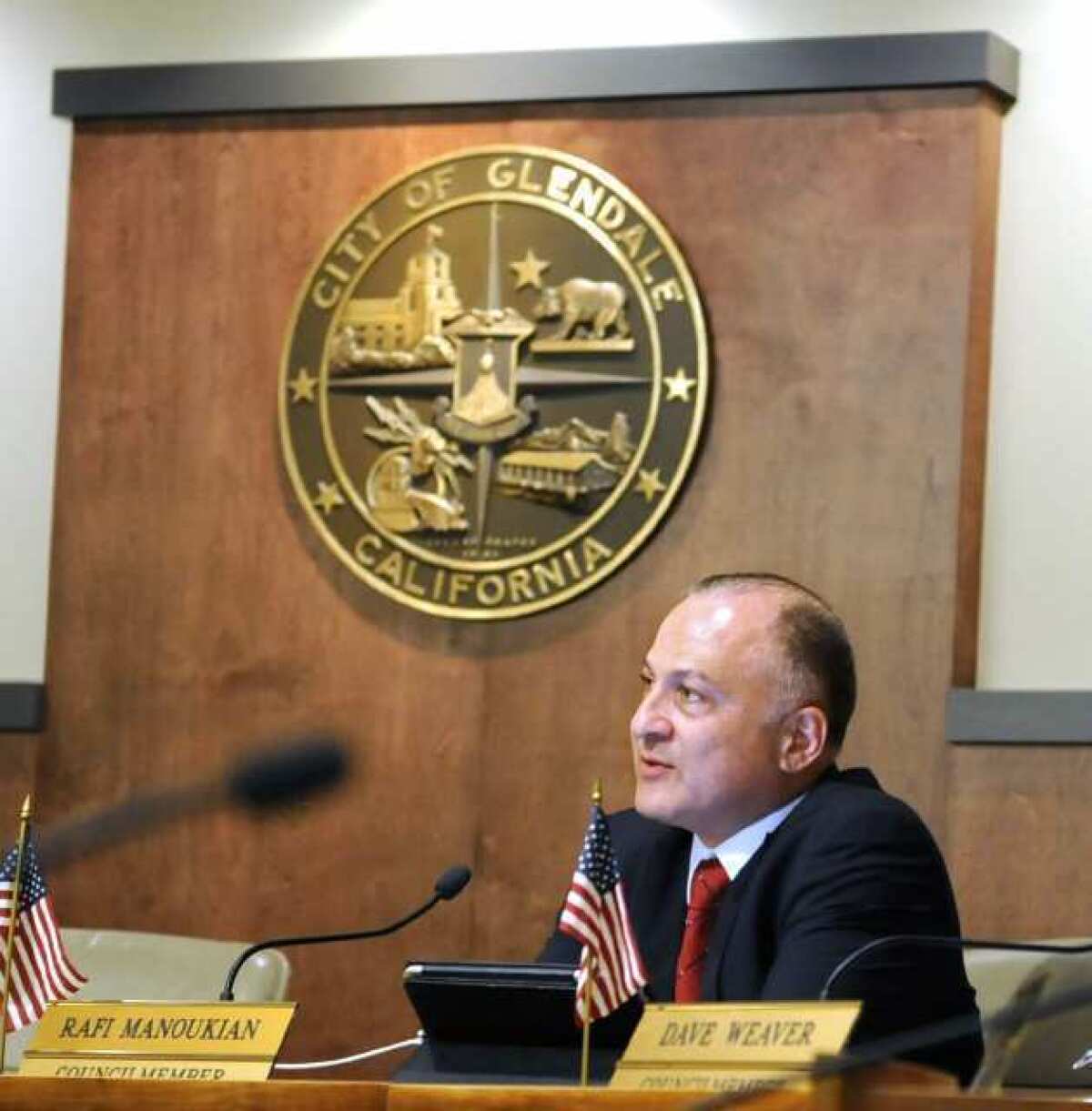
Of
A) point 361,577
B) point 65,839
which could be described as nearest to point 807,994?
point 65,839

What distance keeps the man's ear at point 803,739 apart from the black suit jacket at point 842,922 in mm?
56

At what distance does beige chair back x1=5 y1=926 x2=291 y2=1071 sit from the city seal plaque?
1324 millimetres

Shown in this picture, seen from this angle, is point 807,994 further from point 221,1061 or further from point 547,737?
point 547,737

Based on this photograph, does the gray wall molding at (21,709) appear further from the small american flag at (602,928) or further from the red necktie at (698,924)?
the small american flag at (602,928)

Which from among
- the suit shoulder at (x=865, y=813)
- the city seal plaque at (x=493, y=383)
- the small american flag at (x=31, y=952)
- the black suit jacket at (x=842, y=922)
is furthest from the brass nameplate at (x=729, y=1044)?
the city seal plaque at (x=493, y=383)

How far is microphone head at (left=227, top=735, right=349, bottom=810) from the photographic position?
2.58 metres

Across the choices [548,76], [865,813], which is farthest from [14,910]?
[548,76]

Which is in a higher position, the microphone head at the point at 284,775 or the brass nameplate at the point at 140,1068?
the microphone head at the point at 284,775

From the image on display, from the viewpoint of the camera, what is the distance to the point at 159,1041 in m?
3.24

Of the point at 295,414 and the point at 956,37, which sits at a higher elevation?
the point at 956,37

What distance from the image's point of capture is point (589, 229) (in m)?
5.91

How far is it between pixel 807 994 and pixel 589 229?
2644 mm

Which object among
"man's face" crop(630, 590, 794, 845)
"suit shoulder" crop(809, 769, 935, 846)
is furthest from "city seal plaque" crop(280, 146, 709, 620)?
Answer: "suit shoulder" crop(809, 769, 935, 846)

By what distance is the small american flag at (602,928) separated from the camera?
337 centimetres
